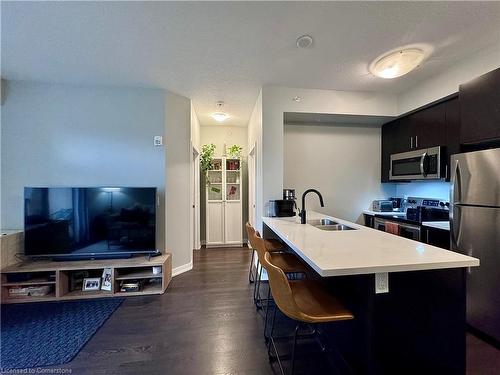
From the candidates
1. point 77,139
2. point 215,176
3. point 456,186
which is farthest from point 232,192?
point 456,186

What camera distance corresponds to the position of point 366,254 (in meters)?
1.24

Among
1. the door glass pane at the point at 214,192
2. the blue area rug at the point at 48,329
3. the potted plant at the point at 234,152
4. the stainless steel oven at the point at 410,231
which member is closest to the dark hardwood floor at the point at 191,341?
the blue area rug at the point at 48,329

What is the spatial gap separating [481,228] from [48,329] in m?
3.83

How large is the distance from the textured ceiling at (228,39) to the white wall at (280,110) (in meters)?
0.18

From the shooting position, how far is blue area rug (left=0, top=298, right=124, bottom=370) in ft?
5.47

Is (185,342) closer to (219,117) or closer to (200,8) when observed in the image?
(200,8)

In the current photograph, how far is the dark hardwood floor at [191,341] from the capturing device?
157 centimetres

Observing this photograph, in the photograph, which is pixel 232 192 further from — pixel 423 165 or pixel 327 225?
pixel 423 165

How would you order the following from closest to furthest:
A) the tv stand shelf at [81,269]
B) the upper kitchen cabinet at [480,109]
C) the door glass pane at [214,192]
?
the upper kitchen cabinet at [480,109] → the tv stand shelf at [81,269] → the door glass pane at [214,192]

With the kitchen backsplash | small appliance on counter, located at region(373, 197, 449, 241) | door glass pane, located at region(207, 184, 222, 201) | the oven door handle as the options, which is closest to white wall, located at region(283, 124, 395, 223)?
the kitchen backsplash

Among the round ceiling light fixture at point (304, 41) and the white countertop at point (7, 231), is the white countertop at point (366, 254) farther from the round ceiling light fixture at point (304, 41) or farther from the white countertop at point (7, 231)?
the white countertop at point (7, 231)

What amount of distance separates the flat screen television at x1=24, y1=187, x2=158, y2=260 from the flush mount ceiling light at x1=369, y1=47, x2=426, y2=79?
2.85m

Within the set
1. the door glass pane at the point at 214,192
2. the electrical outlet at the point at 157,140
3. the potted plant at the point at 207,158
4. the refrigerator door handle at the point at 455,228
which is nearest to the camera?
the refrigerator door handle at the point at 455,228

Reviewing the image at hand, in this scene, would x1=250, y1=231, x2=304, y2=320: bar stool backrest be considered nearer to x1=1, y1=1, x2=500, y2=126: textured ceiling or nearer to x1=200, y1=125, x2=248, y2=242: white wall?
x1=1, y1=1, x2=500, y2=126: textured ceiling
